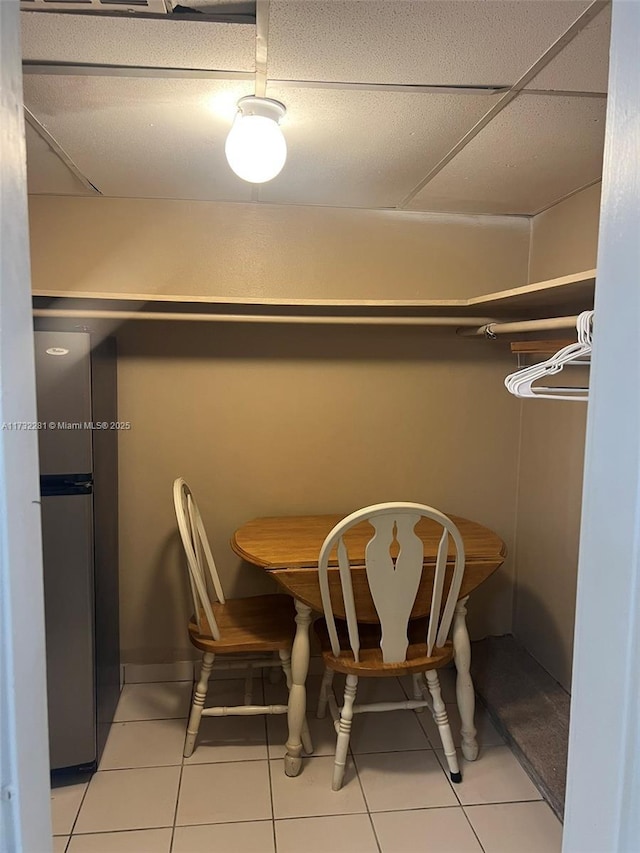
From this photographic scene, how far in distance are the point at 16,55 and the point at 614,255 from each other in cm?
67

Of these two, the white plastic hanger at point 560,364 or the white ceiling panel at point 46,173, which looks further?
the white ceiling panel at point 46,173

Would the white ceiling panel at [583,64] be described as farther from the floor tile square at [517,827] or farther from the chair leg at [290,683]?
the floor tile square at [517,827]

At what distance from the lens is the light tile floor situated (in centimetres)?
190

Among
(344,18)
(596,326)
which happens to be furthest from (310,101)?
(596,326)

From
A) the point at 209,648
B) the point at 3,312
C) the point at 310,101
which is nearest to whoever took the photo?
the point at 3,312

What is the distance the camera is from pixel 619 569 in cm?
69

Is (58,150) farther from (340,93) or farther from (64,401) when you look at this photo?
(340,93)

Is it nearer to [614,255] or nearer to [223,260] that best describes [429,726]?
[223,260]

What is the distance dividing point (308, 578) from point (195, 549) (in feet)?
1.65

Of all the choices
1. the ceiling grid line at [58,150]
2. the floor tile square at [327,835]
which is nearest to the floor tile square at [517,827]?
the floor tile square at [327,835]

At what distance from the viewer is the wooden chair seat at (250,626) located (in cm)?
225

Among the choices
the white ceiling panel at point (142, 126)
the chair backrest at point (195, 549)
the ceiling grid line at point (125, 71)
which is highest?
the white ceiling panel at point (142, 126)

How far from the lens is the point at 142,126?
174 cm

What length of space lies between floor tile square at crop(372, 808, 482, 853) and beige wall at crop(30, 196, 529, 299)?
1.92 metres
